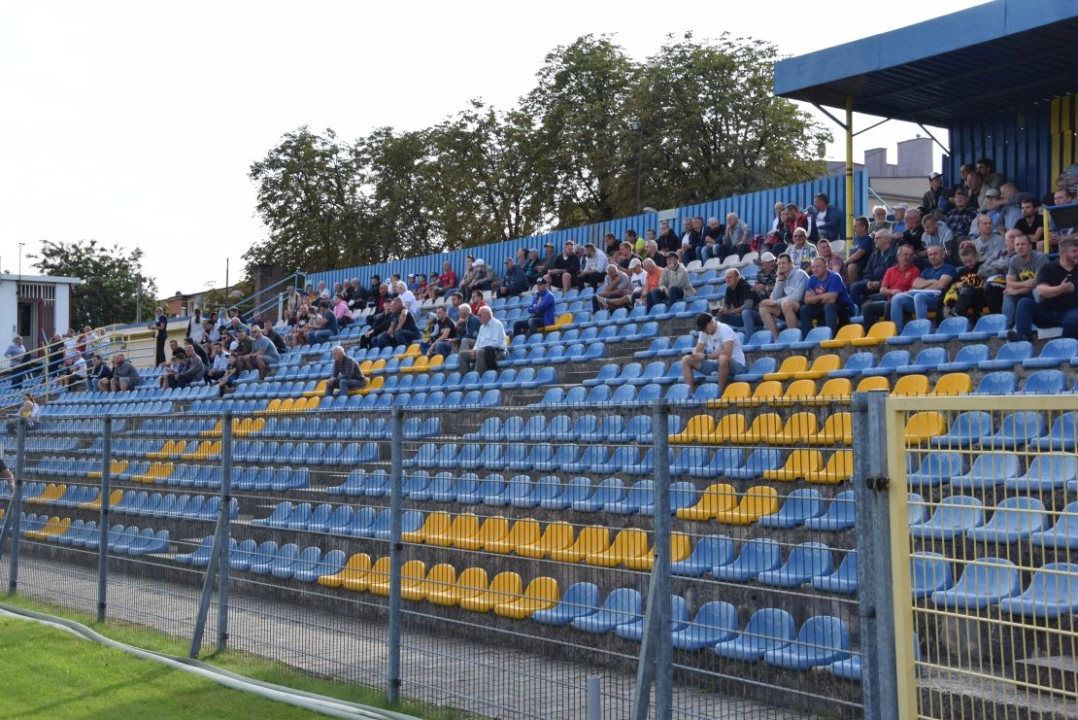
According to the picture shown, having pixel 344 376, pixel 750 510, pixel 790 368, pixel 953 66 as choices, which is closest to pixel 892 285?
pixel 790 368

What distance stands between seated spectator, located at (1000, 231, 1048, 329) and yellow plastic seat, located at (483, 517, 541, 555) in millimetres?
5360

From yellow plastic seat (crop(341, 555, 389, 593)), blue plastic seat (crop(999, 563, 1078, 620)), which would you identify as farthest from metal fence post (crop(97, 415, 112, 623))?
blue plastic seat (crop(999, 563, 1078, 620))

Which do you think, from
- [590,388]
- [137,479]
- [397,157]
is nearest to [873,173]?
[397,157]

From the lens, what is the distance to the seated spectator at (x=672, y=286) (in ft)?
48.4

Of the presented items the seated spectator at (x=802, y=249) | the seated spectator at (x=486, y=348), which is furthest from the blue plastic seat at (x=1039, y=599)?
the seated spectator at (x=486, y=348)

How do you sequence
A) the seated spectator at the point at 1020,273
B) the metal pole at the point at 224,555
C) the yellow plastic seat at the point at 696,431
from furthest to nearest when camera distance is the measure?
the seated spectator at the point at 1020,273 < the metal pole at the point at 224,555 < the yellow plastic seat at the point at 696,431

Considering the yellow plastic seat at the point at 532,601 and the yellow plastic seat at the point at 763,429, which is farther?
the yellow plastic seat at the point at 532,601

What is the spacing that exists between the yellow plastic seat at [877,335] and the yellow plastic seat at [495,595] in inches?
210

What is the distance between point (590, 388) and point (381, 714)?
6.57 meters

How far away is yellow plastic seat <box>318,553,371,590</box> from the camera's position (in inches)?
292

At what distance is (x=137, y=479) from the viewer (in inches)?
392

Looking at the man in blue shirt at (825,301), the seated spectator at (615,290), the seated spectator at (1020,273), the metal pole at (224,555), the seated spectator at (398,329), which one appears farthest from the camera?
the seated spectator at (398,329)

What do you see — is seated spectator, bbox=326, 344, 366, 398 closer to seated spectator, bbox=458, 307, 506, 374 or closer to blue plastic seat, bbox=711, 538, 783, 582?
seated spectator, bbox=458, 307, 506, 374

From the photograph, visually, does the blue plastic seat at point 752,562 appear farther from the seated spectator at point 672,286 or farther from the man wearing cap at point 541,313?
the man wearing cap at point 541,313
